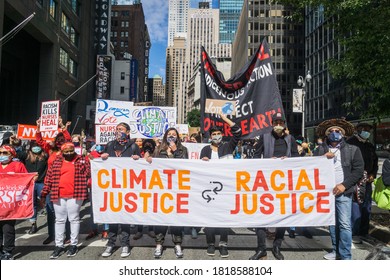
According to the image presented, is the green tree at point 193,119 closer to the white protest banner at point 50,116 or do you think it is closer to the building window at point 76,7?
the building window at point 76,7

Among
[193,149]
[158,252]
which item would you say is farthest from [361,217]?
[193,149]

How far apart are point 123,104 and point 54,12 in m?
24.4

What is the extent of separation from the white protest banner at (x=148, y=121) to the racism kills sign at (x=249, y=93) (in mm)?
4974

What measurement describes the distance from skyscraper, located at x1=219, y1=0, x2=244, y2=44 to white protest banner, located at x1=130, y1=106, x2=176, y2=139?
178543 millimetres

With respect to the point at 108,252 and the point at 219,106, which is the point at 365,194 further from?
the point at 108,252

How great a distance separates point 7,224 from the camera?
478 centimetres

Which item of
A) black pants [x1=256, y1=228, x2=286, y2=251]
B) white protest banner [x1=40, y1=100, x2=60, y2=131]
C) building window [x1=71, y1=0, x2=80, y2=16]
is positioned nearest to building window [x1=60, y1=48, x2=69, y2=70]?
building window [x1=71, y1=0, x2=80, y2=16]

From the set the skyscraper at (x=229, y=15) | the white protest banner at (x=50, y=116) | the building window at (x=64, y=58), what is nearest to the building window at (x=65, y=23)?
the building window at (x=64, y=58)

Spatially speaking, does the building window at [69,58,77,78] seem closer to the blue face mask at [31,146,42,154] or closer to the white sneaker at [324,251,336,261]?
the blue face mask at [31,146,42,154]

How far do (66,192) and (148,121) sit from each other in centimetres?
595

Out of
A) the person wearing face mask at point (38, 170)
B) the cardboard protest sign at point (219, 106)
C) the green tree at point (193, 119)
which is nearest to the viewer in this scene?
the cardboard protest sign at point (219, 106)

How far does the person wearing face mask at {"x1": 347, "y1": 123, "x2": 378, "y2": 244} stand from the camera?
5.96 metres

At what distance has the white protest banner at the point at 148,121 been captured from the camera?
1056 cm

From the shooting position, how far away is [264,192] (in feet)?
16.5
